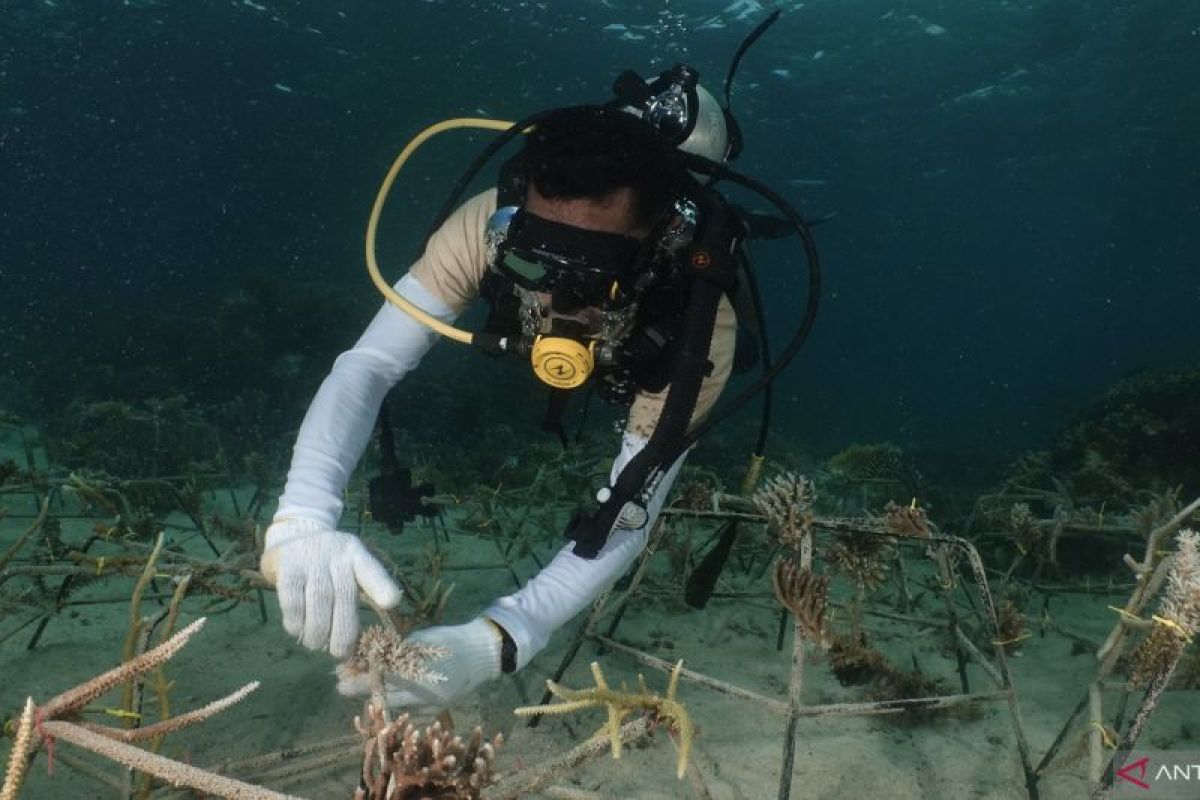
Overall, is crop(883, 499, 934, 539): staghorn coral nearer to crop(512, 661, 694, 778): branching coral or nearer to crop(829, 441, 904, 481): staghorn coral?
crop(512, 661, 694, 778): branching coral

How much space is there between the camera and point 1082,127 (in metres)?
27.8

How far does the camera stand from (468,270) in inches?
138

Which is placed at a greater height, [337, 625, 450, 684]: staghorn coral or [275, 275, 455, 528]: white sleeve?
[275, 275, 455, 528]: white sleeve

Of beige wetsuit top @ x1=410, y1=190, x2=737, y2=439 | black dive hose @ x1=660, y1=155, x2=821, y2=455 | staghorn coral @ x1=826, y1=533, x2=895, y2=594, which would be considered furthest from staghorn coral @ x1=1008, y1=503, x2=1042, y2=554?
beige wetsuit top @ x1=410, y1=190, x2=737, y2=439

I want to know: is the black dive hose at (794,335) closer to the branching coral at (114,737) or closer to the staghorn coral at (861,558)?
the staghorn coral at (861,558)

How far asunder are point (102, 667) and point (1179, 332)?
129461mm

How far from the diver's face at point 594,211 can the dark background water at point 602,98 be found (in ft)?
34.1

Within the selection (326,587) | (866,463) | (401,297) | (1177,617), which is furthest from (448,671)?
(866,463)

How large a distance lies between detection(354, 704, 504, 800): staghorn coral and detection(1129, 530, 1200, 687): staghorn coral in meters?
2.11

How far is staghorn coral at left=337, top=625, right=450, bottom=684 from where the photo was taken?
201cm

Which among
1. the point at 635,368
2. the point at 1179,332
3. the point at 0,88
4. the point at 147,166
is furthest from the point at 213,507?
the point at 1179,332

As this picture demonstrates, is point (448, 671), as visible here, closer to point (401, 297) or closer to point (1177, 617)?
point (401, 297)

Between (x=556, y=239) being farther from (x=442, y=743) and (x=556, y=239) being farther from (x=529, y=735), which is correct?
(x=529, y=735)

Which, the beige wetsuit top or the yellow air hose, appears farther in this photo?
the beige wetsuit top
